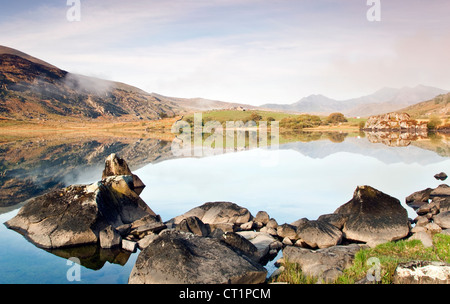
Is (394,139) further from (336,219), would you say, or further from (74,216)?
(74,216)

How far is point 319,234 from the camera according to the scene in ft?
50.2

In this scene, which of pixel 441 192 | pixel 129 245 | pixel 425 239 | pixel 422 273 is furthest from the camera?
pixel 441 192

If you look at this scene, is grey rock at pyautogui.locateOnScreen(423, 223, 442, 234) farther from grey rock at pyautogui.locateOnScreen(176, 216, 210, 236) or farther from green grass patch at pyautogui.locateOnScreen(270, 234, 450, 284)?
grey rock at pyautogui.locateOnScreen(176, 216, 210, 236)

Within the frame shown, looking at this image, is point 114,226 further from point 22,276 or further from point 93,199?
point 22,276

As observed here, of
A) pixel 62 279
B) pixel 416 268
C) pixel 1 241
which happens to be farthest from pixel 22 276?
pixel 416 268

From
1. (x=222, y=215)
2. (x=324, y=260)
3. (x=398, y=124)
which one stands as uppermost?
(x=398, y=124)

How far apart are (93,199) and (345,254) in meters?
11.0

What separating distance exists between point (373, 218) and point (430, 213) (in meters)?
4.90

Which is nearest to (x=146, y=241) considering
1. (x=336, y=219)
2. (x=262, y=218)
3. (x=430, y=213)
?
(x=262, y=218)

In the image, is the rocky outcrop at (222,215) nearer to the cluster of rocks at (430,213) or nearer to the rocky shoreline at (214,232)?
the rocky shoreline at (214,232)

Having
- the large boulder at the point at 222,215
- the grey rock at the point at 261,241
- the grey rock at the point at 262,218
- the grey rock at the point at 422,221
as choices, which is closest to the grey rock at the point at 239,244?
the grey rock at the point at 261,241

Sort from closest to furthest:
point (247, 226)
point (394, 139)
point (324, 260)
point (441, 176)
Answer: point (324, 260) → point (247, 226) → point (441, 176) → point (394, 139)

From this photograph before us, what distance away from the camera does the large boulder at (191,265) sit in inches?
402

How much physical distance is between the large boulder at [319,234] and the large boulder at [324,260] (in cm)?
152
